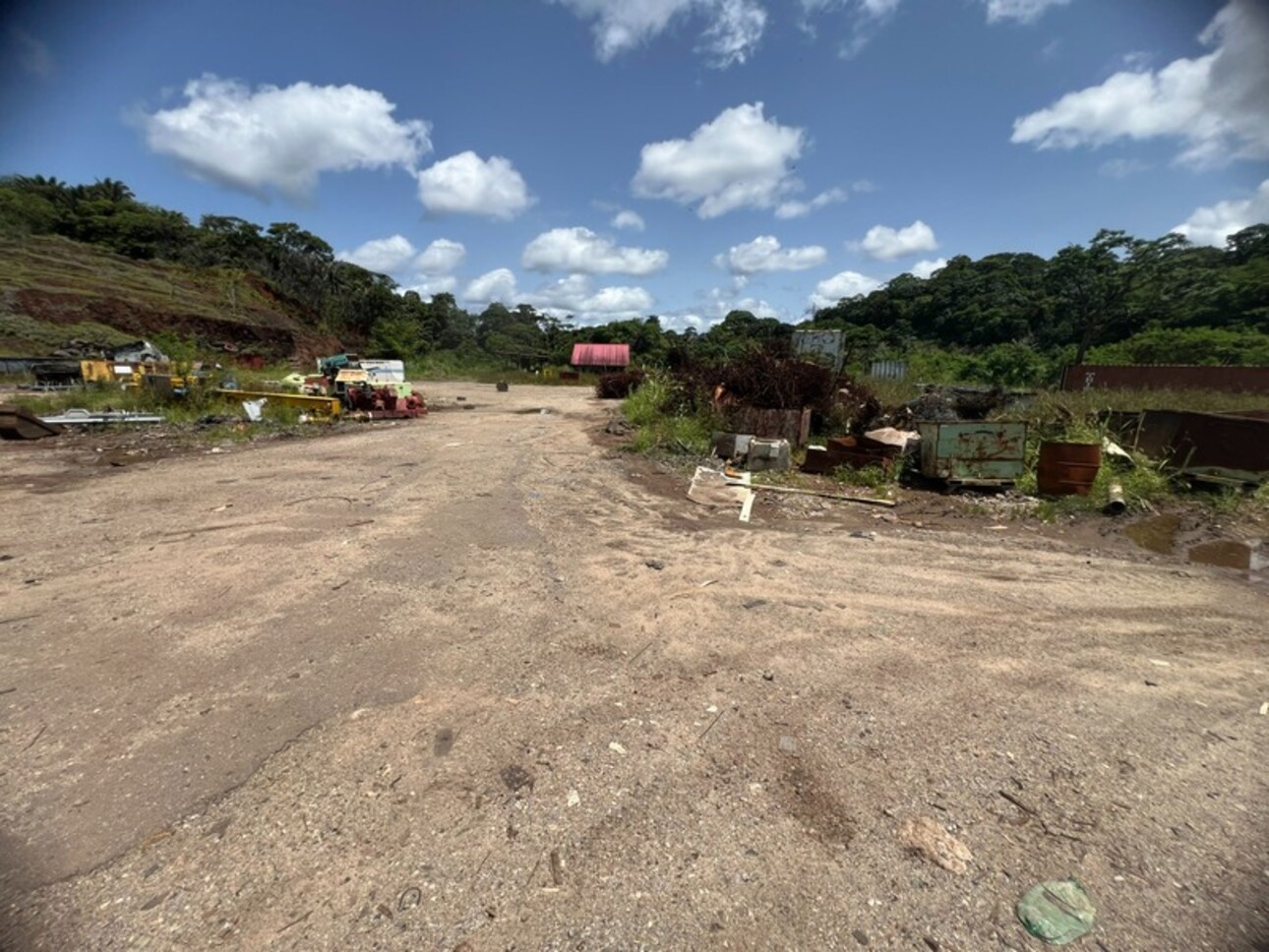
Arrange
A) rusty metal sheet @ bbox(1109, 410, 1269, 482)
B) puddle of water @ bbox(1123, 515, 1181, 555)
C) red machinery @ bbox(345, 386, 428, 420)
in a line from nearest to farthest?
puddle of water @ bbox(1123, 515, 1181, 555), rusty metal sheet @ bbox(1109, 410, 1269, 482), red machinery @ bbox(345, 386, 428, 420)

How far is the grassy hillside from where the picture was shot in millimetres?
28641

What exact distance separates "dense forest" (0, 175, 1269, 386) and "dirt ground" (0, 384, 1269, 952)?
34.5ft

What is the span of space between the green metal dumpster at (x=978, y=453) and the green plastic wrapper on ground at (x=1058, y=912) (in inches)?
241

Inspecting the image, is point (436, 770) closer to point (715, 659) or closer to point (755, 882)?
point (755, 882)

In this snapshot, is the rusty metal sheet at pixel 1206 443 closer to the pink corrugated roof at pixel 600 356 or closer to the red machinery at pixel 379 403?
the red machinery at pixel 379 403

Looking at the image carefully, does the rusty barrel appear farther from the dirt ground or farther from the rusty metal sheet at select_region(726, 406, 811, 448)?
the rusty metal sheet at select_region(726, 406, 811, 448)

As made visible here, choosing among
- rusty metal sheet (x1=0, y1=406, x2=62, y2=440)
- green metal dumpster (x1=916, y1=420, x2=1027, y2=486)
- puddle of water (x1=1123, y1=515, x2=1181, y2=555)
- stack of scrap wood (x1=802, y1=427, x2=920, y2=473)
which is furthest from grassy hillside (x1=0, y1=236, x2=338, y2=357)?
puddle of water (x1=1123, y1=515, x2=1181, y2=555)

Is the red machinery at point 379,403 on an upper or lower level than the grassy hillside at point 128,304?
lower

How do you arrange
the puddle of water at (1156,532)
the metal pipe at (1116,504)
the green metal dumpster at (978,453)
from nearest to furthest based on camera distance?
1. the puddle of water at (1156,532)
2. the metal pipe at (1116,504)
3. the green metal dumpster at (978,453)

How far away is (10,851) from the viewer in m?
1.70

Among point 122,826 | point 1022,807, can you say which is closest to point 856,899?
point 1022,807

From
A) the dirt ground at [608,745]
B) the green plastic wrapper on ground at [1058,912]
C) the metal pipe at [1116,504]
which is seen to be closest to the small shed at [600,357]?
the metal pipe at [1116,504]

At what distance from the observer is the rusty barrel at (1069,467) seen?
6.36 meters

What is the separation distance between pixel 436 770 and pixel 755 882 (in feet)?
4.00
